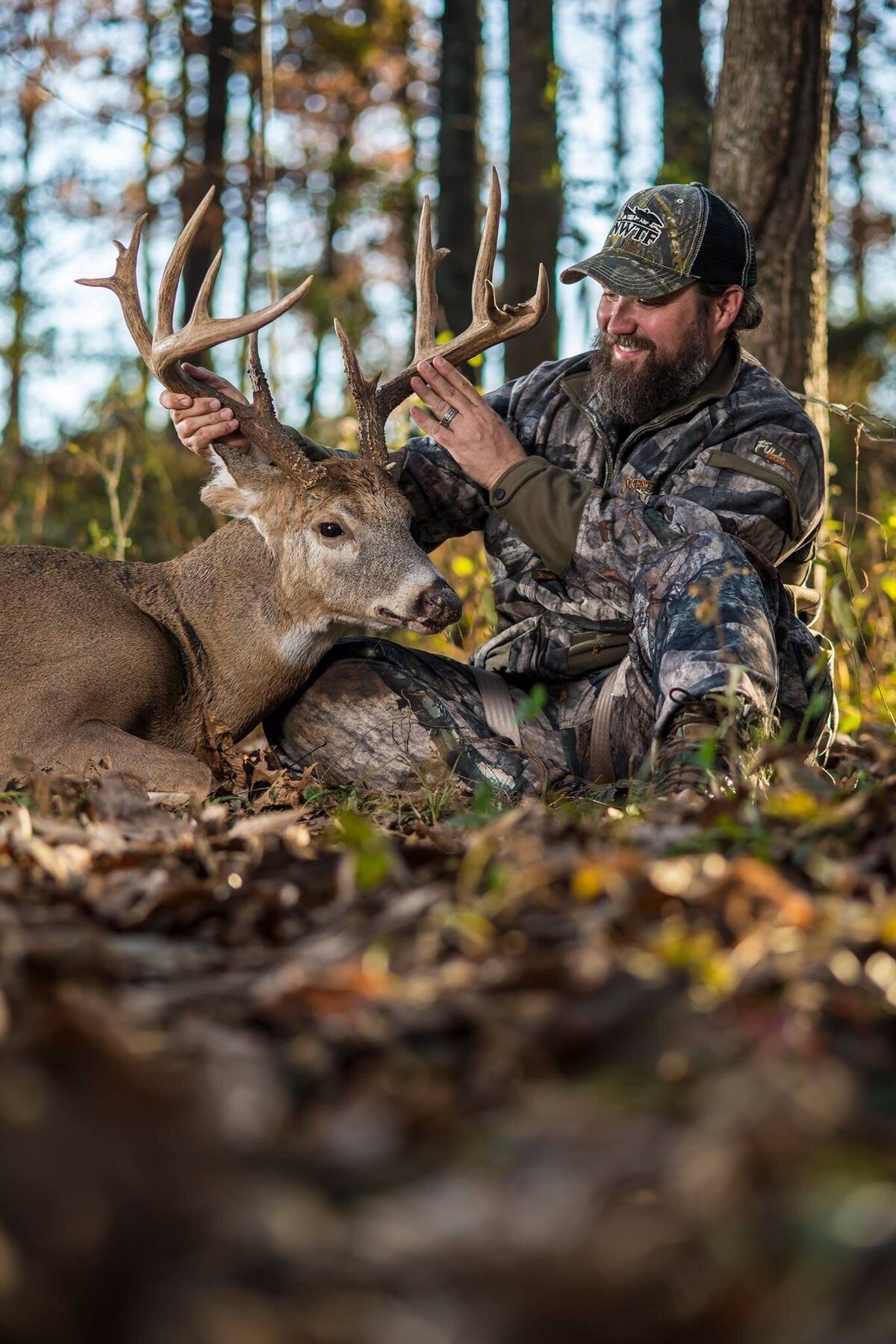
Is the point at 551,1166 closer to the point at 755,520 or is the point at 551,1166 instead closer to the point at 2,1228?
the point at 2,1228

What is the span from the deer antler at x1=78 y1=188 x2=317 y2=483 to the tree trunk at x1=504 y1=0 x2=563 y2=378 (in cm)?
596

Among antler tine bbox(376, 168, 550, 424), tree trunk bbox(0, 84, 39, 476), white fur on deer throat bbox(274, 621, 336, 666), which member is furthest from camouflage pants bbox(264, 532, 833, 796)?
tree trunk bbox(0, 84, 39, 476)

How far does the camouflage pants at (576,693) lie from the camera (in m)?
4.41

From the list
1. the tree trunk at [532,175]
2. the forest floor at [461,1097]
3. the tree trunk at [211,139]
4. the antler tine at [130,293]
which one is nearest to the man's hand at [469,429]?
the antler tine at [130,293]

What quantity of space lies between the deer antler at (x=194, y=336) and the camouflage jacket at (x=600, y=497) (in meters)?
0.54

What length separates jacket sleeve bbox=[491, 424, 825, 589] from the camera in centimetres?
510

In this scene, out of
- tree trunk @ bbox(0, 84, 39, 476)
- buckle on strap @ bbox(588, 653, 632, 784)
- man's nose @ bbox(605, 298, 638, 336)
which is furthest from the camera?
tree trunk @ bbox(0, 84, 39, 476)

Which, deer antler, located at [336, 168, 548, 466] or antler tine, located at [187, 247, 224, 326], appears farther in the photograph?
deer antler, located at [336, 168, 548, 466]

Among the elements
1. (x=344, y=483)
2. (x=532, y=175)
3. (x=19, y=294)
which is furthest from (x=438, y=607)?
(x=19, y=294)

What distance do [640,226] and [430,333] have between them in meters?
0.95

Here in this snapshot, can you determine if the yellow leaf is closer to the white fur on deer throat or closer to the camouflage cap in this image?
the white fur on deer throat

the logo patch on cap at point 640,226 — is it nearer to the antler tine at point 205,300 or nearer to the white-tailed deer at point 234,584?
the white-tailed deer at point 234,584

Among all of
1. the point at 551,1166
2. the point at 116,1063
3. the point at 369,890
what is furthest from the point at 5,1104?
the point at 369,890

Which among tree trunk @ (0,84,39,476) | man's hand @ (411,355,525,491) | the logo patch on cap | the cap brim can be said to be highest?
the logo patch on cap
